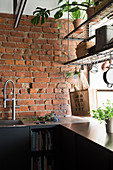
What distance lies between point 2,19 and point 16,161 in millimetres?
1856

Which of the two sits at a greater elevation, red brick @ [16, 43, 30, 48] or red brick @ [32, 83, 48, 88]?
red brick @ [16, 43, 30, 48]

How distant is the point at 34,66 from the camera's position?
3.05 metres

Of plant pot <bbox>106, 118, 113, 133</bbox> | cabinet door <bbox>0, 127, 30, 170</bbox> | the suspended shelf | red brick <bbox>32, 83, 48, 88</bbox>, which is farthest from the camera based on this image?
red brick <bbox>32, 83, 48, 88</bbox>

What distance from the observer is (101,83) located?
329 centimetres

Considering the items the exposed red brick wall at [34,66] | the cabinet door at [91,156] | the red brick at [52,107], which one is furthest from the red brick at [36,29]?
the cabinet door at [91,156]

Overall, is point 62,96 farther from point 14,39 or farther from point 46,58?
point 14,39

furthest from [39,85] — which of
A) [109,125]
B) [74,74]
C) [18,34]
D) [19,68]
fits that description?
[109,125]

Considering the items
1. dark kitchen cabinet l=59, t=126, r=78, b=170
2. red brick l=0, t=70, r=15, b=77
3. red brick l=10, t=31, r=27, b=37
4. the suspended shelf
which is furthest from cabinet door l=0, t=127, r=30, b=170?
red brick l=10, t=31, r=27, b=37

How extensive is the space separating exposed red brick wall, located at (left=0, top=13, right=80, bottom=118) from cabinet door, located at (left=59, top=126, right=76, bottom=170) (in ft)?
2.41

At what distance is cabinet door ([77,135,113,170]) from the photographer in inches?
53.4

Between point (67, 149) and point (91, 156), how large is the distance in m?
0.64

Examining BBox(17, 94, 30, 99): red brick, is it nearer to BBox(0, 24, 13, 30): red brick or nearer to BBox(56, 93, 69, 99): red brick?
BBox(56, 93, 69, 99): red brick

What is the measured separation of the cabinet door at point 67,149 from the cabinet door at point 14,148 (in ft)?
1.23

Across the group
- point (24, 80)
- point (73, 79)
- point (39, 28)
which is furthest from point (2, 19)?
point (73, 79)
